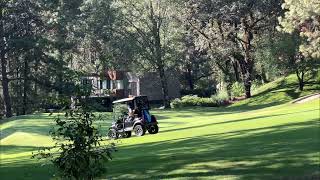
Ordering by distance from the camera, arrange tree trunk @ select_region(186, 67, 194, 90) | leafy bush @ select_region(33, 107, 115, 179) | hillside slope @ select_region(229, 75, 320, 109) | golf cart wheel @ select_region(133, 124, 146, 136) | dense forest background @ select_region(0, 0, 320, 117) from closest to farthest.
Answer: leafy bush @ select_region(33, 107, 115, 179) → golf cart wheel @ select_region(133, 124, 146, 136) → dense forest background @ select_region(0, 0, 320, 117) → hillside slope @ select_region(229, 75, 320, 109) → tree trunk @ select_region(186, 67, 194, 90)

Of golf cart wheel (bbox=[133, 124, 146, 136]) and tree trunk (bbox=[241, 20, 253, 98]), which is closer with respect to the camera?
golf cart wheel (bbox=[133, 124, 146, 136])

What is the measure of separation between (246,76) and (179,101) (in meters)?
9.48

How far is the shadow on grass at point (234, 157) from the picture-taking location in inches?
444

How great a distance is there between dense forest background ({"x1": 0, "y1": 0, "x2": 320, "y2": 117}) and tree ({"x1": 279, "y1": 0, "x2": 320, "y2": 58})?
117 cm

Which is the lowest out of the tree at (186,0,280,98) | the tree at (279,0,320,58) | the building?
the building

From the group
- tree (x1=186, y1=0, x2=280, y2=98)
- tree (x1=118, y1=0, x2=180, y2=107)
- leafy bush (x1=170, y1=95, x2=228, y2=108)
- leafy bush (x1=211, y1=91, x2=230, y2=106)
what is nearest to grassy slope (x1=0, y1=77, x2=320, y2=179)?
tree (x1=186, y1=0, x2=280, y2=98)

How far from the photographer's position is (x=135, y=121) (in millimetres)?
27219

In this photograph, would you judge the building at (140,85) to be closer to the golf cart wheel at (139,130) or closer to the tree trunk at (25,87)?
the tree trunk at (25,87)

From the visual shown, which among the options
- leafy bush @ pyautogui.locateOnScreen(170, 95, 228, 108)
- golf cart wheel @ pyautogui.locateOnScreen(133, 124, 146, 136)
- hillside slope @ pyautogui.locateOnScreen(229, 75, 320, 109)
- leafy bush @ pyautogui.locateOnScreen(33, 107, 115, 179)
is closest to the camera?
leafy bush @ pyautogui.locateOnScreen(33, 107, 115, 179)

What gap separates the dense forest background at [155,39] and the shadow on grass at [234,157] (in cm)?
2735

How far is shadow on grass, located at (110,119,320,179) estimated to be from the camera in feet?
37.0

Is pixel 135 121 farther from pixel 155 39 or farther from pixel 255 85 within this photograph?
pixel 255 85

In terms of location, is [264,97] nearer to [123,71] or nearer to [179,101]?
[179,101]

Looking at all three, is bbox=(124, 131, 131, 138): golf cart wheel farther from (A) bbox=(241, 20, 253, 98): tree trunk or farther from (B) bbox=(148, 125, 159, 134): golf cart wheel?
(A) bbox=(241, 20, 253, 98): tree trunk
